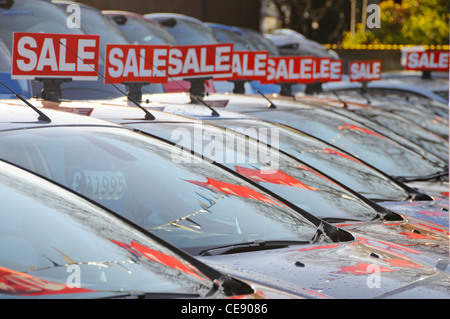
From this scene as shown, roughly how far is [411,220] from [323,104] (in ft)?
9.22

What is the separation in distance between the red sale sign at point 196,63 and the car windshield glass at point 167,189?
2.81 m

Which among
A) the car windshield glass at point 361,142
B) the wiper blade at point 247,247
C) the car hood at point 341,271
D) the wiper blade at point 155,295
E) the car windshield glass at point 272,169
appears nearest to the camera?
the wiper blade at point 155,295

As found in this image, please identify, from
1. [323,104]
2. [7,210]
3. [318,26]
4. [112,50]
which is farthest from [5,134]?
[318,26]

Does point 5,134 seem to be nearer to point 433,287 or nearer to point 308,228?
point 308,228

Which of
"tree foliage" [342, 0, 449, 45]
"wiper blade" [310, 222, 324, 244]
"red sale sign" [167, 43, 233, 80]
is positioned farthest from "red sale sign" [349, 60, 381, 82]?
"tree foliage" [342, 0, 449, 45]

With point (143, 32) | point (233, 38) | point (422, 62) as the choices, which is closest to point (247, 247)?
point (143, 32)

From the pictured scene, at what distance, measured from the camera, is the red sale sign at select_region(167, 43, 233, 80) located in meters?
6.54

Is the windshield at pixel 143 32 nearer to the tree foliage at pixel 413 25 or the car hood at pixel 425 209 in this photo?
the car hood at pixel 425 209

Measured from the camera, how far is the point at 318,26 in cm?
3734

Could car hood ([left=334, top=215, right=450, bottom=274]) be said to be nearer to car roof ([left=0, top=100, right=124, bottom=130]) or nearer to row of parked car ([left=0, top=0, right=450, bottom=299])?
row of parked car ([left=0, top=0, right=450, bottom=299])

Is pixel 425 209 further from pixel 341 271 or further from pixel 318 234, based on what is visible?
pixel 341 271

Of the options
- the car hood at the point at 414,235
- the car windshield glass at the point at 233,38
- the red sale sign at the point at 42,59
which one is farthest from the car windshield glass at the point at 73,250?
the car windshield glass at the point at 233,38

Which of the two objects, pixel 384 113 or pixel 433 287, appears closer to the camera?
pixel 433 287

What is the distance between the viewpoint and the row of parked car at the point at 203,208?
2572mm
